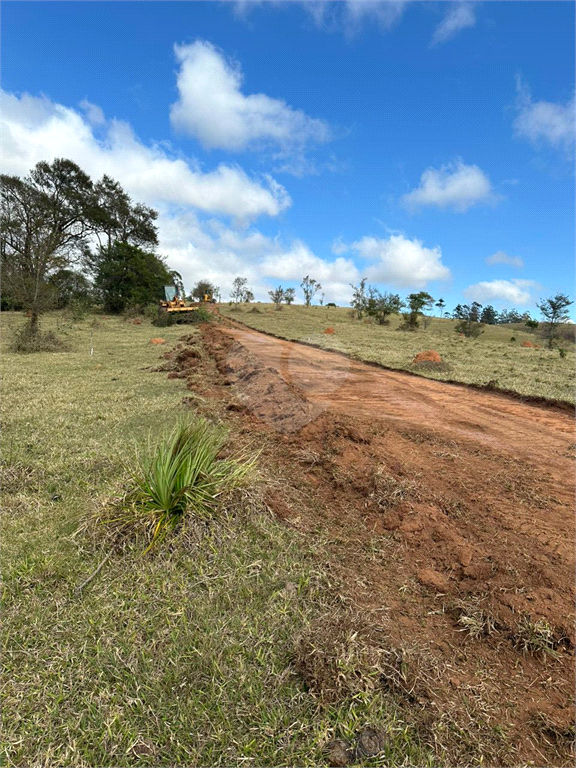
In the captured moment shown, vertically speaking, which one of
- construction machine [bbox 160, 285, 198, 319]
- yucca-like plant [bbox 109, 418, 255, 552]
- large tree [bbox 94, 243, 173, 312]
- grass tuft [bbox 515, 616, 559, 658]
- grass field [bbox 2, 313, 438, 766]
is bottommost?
grass field [bbox 2, 313, 438, 766]

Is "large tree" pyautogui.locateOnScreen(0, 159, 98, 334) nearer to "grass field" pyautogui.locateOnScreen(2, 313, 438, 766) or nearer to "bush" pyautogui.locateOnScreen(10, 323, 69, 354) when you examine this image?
"bush" pyautogui.locateOnScreen(10, 323, 69, 354)

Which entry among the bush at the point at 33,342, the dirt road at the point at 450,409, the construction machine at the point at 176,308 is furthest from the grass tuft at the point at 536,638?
the construction machine at the point at 176,308

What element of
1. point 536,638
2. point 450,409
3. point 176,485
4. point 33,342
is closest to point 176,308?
point 33,342

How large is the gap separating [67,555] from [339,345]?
15055 millimetres

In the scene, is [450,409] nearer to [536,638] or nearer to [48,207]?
[536,638]

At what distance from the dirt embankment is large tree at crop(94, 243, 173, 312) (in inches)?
1164

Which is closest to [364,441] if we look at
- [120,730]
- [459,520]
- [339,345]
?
[459,520]

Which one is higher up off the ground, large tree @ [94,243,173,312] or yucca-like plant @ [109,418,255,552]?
large tree @ [94,243,173,312]

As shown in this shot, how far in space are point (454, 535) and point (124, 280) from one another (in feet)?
114

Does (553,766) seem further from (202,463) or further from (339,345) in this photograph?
(339,345)

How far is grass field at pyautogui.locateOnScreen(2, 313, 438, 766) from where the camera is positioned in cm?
160

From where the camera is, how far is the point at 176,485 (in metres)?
3.03

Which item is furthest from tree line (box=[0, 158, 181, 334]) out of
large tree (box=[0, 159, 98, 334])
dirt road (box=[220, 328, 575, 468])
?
dirt road (box=[220, 328, 575, 468])

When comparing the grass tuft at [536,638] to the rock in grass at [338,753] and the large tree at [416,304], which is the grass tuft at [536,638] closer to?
the rock in grass at [338,753]
